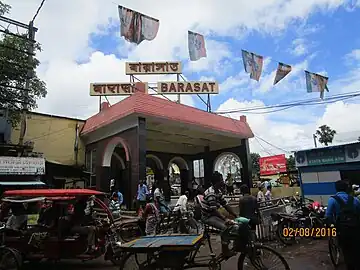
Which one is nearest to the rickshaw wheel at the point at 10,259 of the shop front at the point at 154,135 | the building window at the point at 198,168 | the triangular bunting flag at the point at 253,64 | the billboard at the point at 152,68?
the shop front at the point at 154,135

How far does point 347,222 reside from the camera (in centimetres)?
486

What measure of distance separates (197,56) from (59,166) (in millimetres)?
10077

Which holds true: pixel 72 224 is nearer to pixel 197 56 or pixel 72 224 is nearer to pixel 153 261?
pixel 153 261

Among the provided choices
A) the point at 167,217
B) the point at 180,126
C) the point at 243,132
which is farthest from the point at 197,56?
the point at 167,217

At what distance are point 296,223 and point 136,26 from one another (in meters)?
10.8

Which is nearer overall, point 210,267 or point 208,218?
point 210,267

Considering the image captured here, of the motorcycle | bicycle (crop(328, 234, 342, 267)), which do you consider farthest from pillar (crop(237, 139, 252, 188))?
bicycle (crop(328, 234, 342, 267))

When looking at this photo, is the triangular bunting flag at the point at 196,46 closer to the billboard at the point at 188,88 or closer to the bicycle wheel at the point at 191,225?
the billboard at the point at 188,88

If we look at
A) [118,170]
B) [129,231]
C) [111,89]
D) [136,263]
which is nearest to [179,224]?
[129,231]

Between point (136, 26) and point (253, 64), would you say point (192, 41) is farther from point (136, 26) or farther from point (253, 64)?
point (136, 26)

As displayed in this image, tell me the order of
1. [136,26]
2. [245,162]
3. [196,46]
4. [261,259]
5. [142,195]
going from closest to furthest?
1. [261,259]
2. [142,195]
3. [136,26]
4. [196,46]
5. [245,162]

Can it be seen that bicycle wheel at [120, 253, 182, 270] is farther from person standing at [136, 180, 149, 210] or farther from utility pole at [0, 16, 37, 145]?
utility pole at [0, 16, 37, 145]

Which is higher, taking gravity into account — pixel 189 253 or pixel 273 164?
pixel 273 164

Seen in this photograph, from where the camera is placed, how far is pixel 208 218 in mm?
5551
